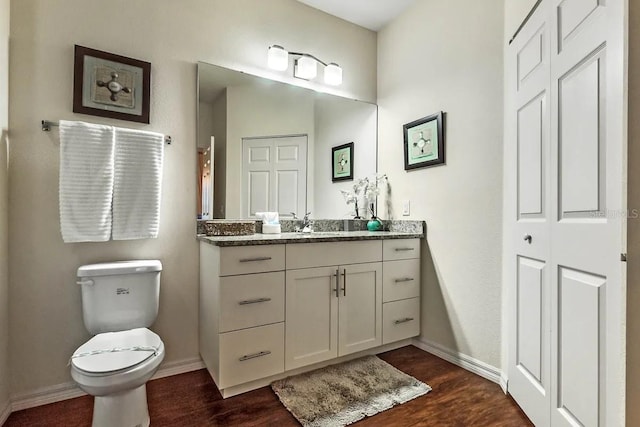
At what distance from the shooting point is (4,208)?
1.56 meters

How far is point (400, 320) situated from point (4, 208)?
7.86 feet

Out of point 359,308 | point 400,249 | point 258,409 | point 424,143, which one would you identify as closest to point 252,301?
point 258,409

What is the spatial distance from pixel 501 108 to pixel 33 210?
2.65 m

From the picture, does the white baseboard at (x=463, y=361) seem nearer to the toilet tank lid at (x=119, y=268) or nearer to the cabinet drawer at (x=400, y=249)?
the cabinet drawer at (x=400, y=249)

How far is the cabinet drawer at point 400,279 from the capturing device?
2.23 meters

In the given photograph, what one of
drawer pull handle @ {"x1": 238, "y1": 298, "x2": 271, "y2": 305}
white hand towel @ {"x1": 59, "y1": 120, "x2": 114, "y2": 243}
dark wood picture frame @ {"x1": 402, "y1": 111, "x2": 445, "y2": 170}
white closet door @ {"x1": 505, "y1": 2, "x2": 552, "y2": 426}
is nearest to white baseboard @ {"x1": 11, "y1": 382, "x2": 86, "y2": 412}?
white hand towel @ {"x1": 59, "y1": 120, "x2": 114, "y2": 243}

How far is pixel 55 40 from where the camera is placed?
1.71m

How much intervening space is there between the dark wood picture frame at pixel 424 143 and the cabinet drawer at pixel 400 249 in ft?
1.93

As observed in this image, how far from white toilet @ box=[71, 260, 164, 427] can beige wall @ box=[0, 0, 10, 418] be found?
0.32 metres

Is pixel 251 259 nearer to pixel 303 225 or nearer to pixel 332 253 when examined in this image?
pixel 332 253

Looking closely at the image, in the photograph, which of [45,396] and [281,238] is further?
[281,238]

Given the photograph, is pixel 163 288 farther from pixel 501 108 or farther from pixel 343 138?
pixel 501 108

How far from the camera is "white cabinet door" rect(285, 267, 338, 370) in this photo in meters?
1.85

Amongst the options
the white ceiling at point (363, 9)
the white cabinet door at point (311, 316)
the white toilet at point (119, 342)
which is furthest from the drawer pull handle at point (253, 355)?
the white ceiling at point (363, 9)
